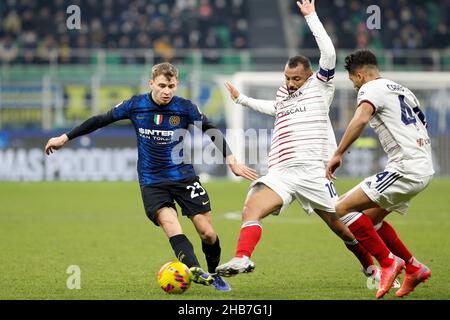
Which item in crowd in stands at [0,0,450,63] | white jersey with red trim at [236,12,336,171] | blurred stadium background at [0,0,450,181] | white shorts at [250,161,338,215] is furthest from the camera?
crowd in stands at [0,0,450,63]

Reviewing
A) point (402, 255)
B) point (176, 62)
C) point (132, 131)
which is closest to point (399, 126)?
point (402, 255)

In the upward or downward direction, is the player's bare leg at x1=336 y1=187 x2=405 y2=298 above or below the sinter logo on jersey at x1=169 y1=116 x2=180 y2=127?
below

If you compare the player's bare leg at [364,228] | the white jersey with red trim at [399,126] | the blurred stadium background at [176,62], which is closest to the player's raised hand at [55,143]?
the player's bare leg at [364,228]

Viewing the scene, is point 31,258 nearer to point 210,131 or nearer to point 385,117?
point 210,131

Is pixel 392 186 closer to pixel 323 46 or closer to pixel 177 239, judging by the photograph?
pixel 323 46

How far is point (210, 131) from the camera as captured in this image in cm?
801

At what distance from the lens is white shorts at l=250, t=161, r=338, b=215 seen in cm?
767

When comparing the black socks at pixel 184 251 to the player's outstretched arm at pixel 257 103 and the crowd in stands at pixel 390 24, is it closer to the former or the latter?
the player's outstretched arm at pixel 257 103

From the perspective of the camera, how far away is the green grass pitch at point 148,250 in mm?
7750

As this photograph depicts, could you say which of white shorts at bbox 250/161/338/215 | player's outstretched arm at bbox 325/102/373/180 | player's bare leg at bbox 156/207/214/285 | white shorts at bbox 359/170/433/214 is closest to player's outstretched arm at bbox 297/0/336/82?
player's outstretched arm at bbox 325/102/373/180

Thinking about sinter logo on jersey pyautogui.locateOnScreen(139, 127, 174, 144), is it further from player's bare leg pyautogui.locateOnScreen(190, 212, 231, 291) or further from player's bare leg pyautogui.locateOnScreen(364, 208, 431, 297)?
player's bare leg pyautogui.locateOnScreen(364, 208, 431, 297)

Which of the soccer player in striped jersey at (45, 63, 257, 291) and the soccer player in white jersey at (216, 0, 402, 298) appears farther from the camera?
the soccer player in striped jersey at (45, 63, 257, 291)
